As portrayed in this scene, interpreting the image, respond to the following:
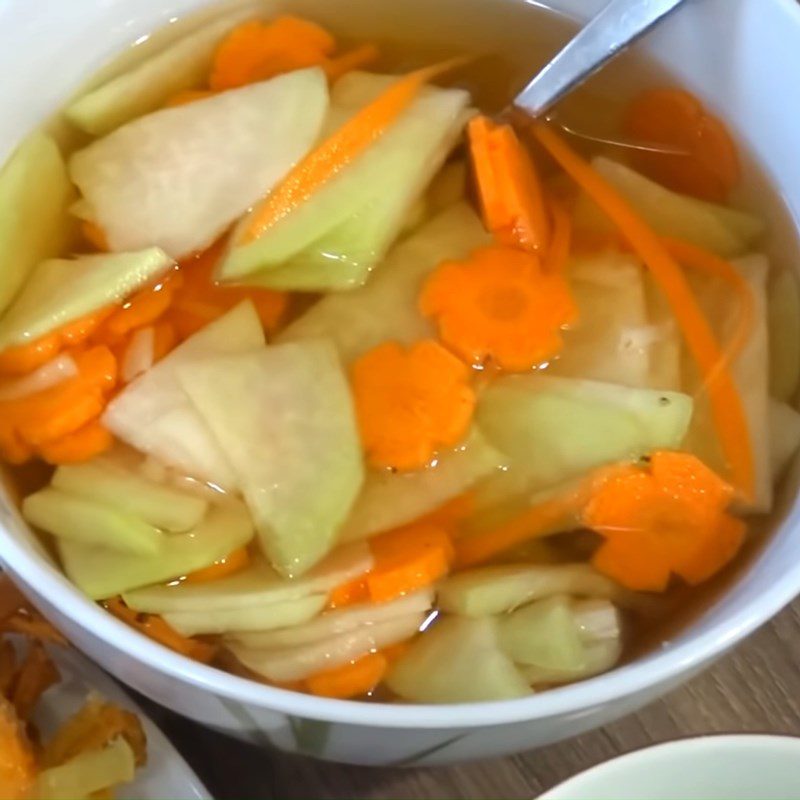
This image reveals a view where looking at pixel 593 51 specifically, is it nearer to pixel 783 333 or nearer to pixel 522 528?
pixel 783 333

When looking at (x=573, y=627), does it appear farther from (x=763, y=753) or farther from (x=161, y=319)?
(x=161, y=319)

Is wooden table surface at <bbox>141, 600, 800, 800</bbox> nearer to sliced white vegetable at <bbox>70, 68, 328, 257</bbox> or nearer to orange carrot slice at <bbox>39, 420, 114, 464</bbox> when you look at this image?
orange carrot slice at <bbox>39, 420, 114, 464</bbox>

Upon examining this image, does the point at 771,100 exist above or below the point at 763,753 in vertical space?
above

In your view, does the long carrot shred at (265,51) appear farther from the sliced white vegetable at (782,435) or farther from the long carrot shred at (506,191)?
the sliced white vegetable at (782,435)

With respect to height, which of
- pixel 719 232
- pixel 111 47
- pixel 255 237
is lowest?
pixel 719 232

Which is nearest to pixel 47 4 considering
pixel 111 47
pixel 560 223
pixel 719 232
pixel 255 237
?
pixel 111 47

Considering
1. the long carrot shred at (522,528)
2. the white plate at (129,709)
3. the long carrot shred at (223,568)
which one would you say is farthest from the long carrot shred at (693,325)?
the white plate at (129,709)

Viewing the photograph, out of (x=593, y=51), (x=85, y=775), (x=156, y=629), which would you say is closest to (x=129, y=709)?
(x=85, y=775)
